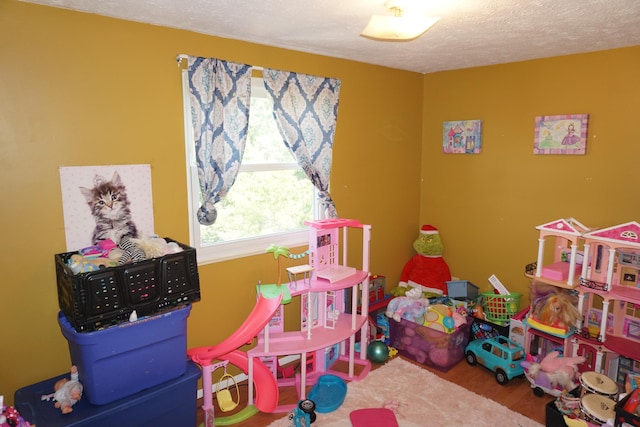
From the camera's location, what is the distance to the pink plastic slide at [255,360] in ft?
8.38

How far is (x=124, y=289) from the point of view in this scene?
6.71 feet

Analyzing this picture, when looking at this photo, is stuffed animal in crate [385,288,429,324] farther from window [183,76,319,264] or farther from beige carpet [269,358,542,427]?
window [183,76,319,264]

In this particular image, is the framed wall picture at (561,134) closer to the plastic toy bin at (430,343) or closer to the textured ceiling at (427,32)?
the textured ceiling at (427,32)

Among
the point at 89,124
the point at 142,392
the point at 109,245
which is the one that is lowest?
the point at 142,392

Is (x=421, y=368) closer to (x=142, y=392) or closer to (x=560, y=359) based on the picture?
(x=560, y=359)

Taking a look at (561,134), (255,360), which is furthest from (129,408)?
(561,134)

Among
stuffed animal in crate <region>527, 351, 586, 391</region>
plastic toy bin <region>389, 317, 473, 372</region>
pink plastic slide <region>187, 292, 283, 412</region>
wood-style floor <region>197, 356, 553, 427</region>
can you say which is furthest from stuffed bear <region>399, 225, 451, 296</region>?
pink plastic slide <region>187, 292, 283, 412</region>

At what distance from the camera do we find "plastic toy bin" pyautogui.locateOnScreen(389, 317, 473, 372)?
3.21 meters

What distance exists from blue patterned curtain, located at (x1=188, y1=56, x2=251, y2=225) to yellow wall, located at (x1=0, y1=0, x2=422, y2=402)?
0.35 ft

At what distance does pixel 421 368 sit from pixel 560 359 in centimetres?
95

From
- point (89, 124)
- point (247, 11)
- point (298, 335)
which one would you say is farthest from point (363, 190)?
point (89, 124)

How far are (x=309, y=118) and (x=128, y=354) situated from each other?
1.92 meters

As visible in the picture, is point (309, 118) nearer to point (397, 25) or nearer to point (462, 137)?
point (397, 25)

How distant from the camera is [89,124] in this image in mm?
2250
